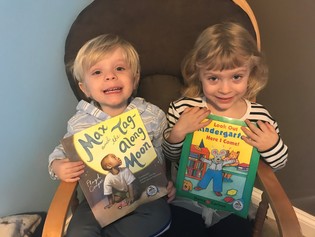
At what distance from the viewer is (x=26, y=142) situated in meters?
1.26

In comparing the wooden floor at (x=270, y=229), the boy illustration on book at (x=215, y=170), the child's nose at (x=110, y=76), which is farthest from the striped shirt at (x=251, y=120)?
the wooden floor at (x=270, y=229)

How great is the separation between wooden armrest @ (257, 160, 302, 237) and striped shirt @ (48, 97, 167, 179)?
1.04 feet

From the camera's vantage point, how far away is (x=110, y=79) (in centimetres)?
105

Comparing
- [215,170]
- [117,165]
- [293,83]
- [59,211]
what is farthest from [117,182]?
[293,83]

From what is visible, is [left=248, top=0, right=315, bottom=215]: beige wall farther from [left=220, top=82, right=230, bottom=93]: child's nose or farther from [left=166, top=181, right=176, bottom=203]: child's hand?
[left=166, top=181, right=176, bottom=203]: child's hand

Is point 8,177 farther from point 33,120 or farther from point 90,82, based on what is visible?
point 90,82

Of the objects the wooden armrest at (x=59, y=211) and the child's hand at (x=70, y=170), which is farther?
the child's hand at (x=70, y=170)

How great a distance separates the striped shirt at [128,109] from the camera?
113cm

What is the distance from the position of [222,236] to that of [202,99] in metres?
0.41

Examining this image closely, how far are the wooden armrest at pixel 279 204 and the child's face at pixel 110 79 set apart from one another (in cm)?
44

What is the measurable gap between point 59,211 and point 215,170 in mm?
435

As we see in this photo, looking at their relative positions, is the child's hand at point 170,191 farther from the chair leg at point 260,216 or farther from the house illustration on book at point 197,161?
the chair leg at point 260,216

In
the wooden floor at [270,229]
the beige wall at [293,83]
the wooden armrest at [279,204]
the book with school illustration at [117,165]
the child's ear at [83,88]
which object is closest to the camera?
the wooden armrest at [279,204]

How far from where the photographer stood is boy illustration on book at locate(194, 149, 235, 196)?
107 centimetres
